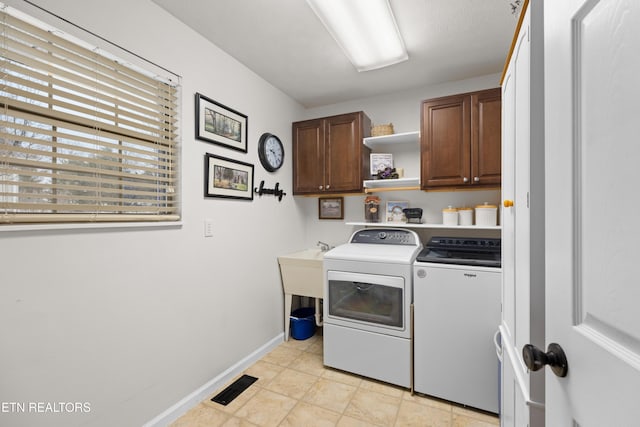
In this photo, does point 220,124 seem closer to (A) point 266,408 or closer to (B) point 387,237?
(B) point 387,237

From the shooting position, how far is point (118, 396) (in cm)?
149

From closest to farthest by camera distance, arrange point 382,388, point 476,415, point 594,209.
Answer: point 594,209
point 476,415
point 382,388

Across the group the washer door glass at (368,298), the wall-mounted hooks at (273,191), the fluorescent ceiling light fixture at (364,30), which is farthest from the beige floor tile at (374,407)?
the fluorescent ceiling light fixture at (364,30)

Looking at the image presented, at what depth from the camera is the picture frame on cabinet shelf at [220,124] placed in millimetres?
1964

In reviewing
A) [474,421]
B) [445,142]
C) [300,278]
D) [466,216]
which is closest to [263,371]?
[300,278]

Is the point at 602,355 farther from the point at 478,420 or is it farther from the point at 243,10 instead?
the point at 243,10

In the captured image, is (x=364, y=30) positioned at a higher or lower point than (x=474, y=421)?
higher

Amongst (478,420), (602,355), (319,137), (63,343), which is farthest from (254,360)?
(602,355)

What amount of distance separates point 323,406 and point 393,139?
7.44 ft

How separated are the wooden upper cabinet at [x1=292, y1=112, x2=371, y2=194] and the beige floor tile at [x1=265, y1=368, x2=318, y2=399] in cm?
162

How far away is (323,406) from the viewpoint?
191 centimetres

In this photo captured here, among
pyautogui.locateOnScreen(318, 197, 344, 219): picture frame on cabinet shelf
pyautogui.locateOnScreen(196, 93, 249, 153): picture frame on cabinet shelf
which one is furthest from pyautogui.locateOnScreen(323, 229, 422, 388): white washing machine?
pyautogui.locateOnScreen(196, 93, 249, 153): picture frame on cabinet shelf

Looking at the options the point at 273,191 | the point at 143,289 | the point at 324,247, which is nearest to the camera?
the point at 143,289

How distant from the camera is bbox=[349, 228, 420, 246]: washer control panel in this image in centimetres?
254
